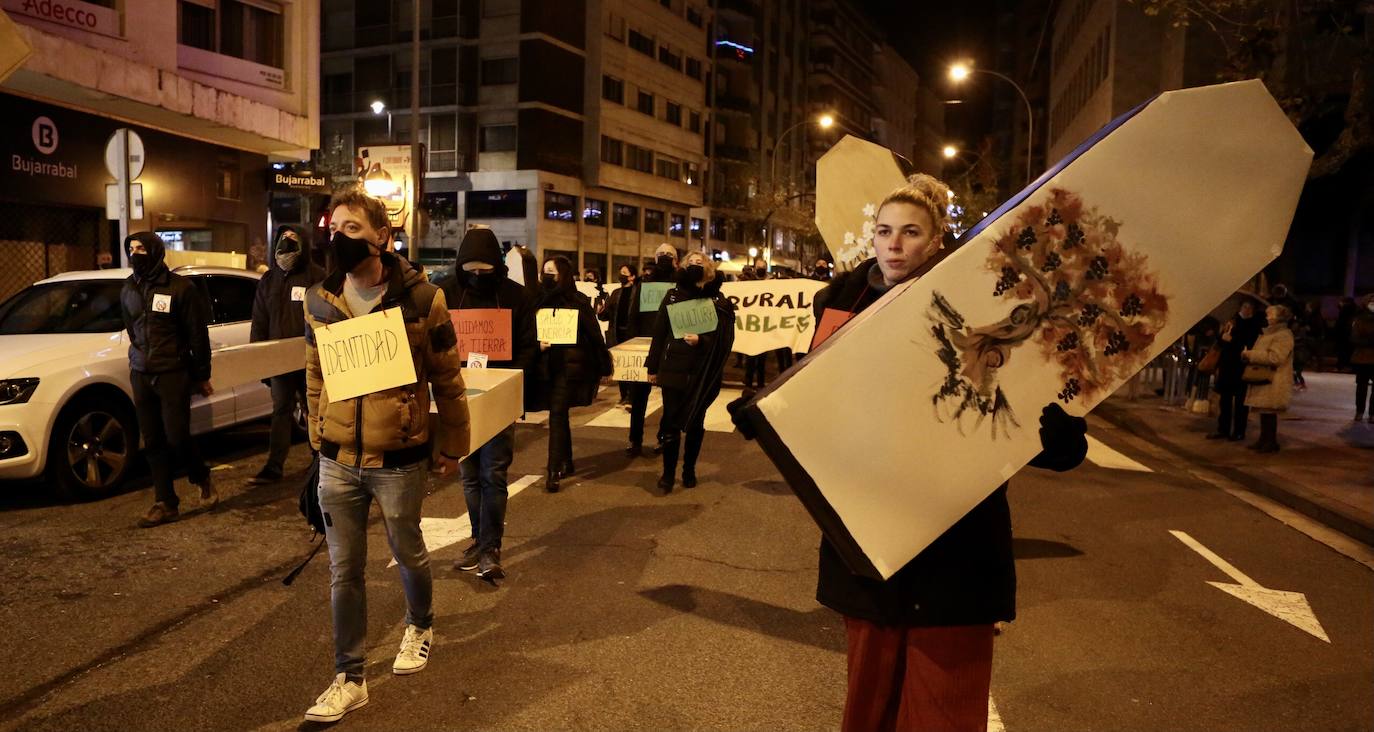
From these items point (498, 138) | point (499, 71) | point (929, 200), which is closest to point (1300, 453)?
point (929, 200)

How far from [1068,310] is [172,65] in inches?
786

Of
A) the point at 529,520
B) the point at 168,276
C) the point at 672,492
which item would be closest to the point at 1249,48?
the point at 672,492

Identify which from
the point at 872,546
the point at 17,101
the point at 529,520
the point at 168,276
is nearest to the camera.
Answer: the point at 872,546

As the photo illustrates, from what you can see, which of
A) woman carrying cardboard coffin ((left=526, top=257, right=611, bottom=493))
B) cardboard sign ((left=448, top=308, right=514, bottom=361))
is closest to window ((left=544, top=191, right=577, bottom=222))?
woman carrying cardboard coffin ((left=526, top=257, right=611, bottom=493))

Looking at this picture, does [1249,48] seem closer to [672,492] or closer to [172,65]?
[672,492]

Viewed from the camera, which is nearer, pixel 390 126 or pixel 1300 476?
pixel 1300 476

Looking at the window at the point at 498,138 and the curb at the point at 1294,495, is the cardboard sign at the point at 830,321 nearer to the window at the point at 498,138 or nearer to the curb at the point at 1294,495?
the curb at the point at 1294,495

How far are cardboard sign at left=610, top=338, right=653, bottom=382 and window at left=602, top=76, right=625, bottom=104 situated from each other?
45040 mm

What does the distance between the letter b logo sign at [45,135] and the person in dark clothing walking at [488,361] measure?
13.6 m

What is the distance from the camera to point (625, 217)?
189ft

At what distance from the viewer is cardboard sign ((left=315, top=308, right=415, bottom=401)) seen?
12.7 feet

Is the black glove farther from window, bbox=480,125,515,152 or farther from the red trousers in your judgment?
window, bbox=480,125,515,152

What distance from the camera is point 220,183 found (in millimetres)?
21250

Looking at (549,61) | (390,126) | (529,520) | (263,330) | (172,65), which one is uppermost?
(549,61)
